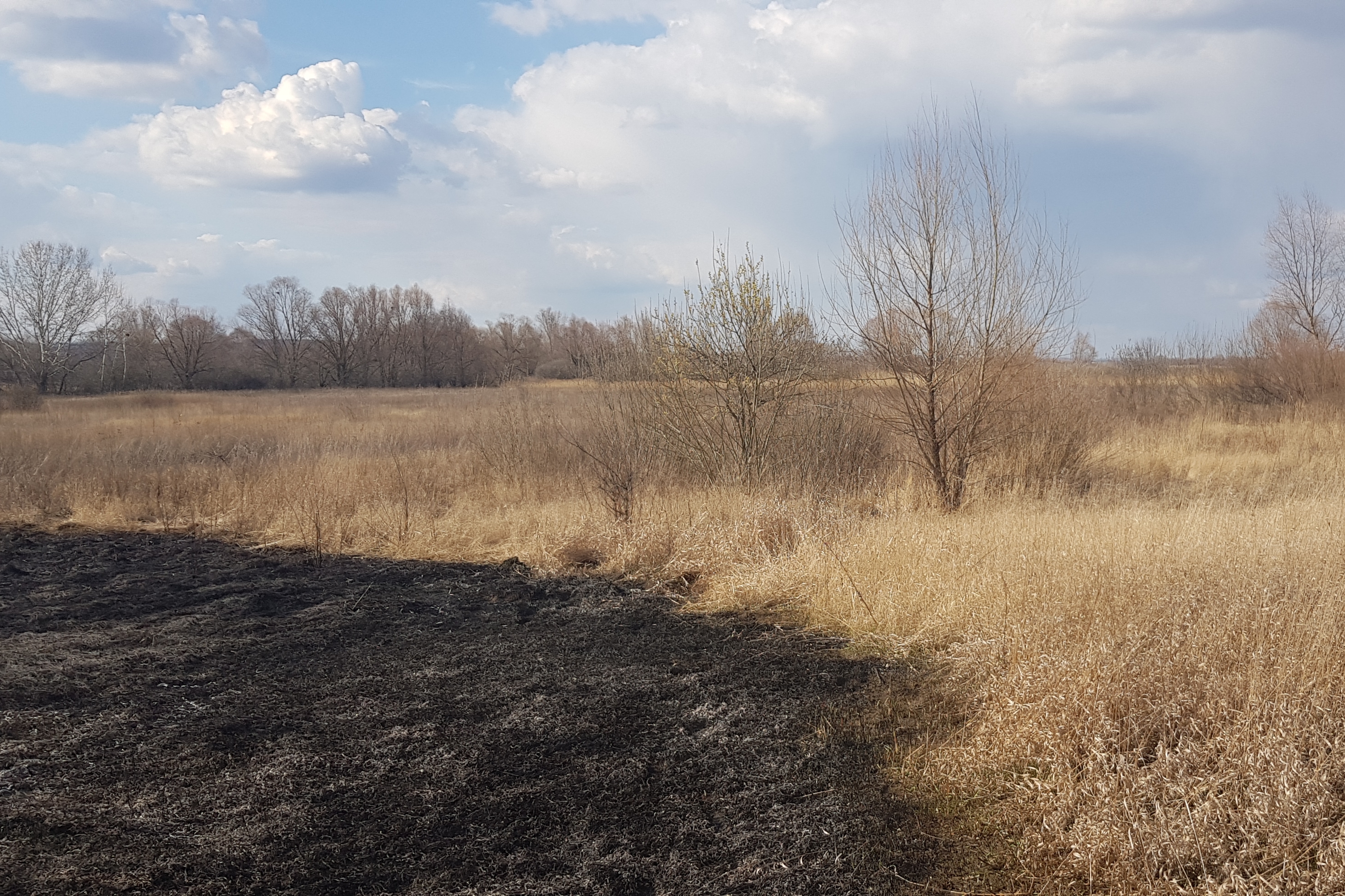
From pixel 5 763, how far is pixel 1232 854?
18.3 ft

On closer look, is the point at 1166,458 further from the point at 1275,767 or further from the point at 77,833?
the point at 77,833

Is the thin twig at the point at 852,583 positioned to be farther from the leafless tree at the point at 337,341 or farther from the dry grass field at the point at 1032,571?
the leafless tree at the point at 337,341

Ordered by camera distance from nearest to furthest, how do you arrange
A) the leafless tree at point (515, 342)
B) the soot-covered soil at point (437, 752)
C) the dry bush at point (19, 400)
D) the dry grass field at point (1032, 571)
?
the dry grass field at point (1032, 571) → the soot-covered soil at point (437, 752) → the dry bush at point (19, 400) → the leafless tree at point (515, 342)

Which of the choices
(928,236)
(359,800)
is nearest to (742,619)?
(359,800)

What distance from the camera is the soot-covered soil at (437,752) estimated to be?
3.47m

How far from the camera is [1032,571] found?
19.5 ft

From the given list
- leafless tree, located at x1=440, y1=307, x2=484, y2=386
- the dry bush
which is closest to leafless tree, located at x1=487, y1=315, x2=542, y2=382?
leafless tree, located at x1=440, y1=307, x2=484, y2=386

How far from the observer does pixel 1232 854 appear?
122 inches

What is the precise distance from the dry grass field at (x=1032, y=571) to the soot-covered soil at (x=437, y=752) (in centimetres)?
62

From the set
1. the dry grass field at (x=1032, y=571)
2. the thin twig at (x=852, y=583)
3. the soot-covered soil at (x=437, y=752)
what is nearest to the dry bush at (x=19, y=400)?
the dry grass field at (x=1032, y=571)

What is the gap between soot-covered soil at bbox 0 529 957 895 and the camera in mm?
3467

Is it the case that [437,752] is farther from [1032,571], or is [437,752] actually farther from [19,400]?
[19,400]

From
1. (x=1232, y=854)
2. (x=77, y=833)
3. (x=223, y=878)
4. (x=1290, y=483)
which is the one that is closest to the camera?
(x=1232, y=854)

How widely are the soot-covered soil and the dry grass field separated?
2.04 feet
